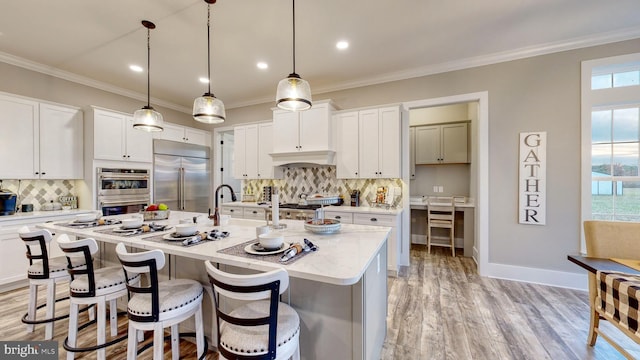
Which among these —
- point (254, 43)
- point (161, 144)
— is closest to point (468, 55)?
point (254, 43)

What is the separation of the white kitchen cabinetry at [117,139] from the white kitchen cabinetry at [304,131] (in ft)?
7.44

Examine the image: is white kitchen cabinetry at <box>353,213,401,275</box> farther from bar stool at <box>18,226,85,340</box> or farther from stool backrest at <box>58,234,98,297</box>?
bar stool at <box>18,226,85,340</box>

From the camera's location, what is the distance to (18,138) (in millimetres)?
3223

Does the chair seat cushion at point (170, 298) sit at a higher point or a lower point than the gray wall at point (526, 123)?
lower

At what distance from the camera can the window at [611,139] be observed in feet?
9.43

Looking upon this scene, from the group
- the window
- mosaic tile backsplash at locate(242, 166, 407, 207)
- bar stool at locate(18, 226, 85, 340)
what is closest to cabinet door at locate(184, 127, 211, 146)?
mosaic tile backsplash at locate(242, 166, 407, 207)

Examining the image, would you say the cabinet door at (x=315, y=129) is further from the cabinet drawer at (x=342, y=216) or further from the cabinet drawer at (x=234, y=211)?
the cabinet drawer at (x=234, y=211)

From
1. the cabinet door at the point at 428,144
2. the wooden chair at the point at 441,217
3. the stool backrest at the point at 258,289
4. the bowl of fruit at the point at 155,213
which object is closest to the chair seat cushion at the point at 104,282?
the bowl of fruit at the point at 155,213

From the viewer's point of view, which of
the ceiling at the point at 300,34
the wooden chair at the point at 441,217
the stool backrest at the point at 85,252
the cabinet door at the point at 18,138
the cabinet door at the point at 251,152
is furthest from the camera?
the cabinet door at the point at 251,152

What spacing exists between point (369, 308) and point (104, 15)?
3618 mm

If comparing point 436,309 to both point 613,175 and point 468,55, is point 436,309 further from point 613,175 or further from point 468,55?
point 468,55

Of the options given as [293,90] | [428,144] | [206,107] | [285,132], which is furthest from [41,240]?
[428,144]

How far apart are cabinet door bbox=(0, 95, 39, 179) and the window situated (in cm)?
702

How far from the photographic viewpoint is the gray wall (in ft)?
9.94
